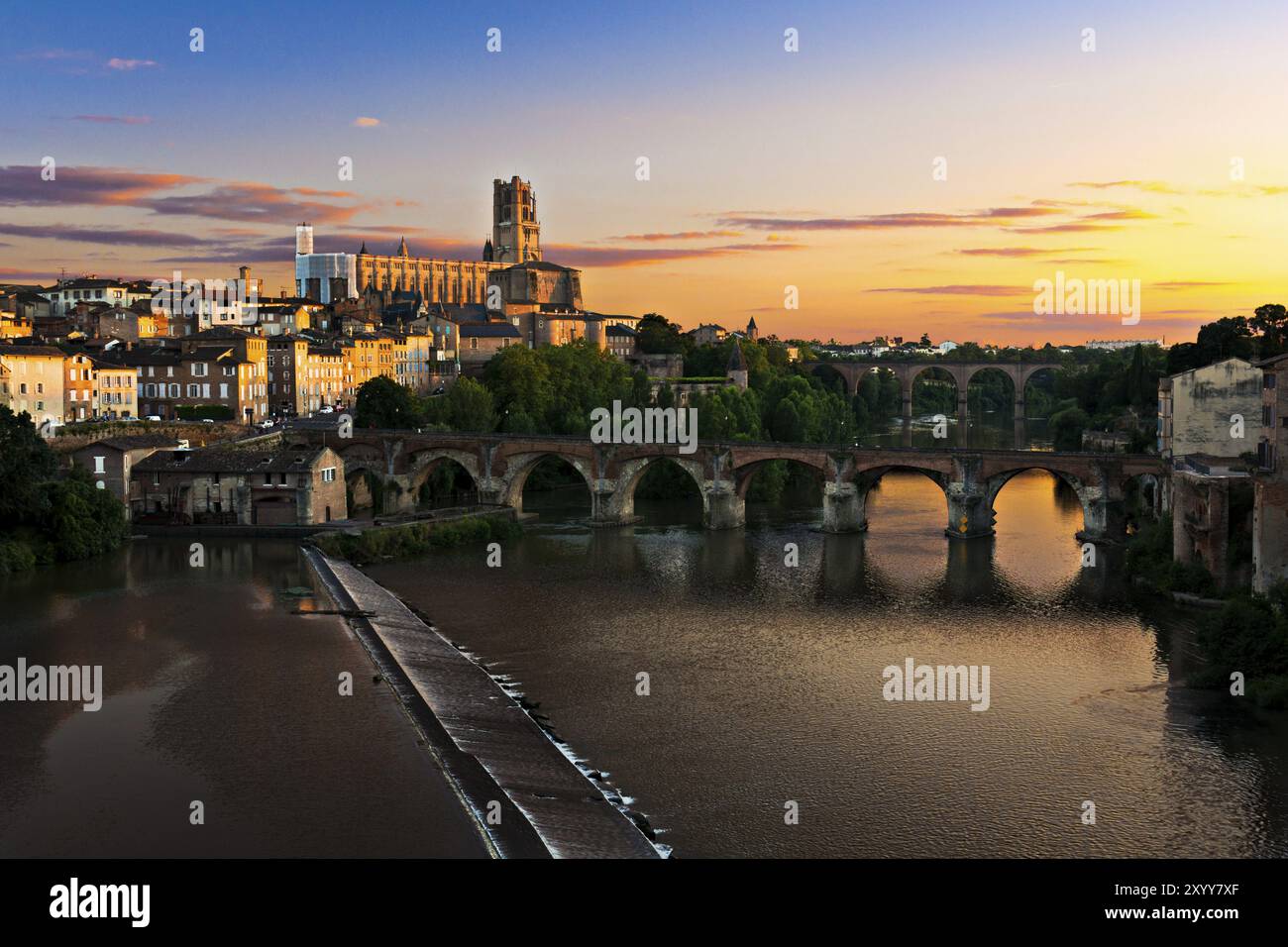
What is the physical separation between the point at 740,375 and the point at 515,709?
6868 centimetres

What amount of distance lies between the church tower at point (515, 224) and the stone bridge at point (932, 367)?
3934 cm

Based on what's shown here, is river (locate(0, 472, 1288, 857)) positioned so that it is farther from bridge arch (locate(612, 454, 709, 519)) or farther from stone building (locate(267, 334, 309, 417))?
stone building (locate(267, 334, 309, 417))

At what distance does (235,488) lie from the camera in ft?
167

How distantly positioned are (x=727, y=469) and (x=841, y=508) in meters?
5.47

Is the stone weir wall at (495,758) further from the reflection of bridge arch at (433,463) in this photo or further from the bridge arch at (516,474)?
the reflection of bridge arch at (433,463)

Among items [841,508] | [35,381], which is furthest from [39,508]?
[841,508]

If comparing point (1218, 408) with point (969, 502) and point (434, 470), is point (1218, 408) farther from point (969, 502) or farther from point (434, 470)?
point (434, 470)

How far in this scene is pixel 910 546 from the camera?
4816 centimetres

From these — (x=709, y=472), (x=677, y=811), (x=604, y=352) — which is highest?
(x=604, y=352)

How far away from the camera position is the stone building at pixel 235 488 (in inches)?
1991

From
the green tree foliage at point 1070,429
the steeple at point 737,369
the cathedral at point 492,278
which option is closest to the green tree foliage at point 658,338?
the cathedral at point 492,278
